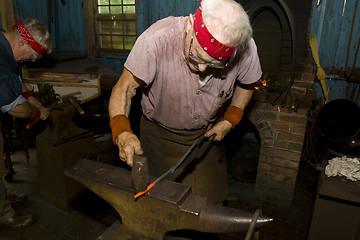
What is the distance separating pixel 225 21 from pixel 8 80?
2.18m

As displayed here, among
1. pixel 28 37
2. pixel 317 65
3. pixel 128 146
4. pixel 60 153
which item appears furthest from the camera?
pixel 317 65

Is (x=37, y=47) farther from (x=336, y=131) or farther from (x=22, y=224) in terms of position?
(x=336, y=131)

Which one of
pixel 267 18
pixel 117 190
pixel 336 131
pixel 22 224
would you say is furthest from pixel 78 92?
pixel 336 131

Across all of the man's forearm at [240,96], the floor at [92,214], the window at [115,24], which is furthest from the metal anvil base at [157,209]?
the window at [115,24]

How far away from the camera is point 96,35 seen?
6027mm

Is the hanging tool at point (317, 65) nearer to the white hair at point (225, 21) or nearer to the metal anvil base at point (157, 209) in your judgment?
the white hair at point (225, 21)

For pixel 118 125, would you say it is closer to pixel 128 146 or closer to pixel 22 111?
pixel 128 146

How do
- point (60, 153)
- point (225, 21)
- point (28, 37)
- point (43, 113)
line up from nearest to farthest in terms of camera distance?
point (225, 21), point (28, 37), point (43, 113), point (60, 153)

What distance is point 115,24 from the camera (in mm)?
5852

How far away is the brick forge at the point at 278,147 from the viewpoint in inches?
136

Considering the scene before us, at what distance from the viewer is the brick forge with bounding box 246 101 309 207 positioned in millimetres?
3451

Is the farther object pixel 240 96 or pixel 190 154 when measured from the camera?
pixel 240 96

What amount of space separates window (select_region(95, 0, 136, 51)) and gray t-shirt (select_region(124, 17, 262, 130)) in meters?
3.90

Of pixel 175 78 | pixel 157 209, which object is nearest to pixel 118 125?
pixel 175 78
